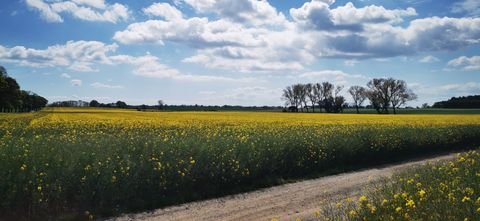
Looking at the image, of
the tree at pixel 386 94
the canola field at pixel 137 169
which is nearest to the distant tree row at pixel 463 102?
the tree at pixel 386 94

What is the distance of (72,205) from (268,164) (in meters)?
6.28

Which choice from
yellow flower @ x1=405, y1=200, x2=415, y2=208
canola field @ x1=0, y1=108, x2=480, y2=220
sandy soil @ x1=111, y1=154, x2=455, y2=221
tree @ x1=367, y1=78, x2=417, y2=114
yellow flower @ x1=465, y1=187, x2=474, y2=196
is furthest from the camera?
tree @ x1=367, y1=78, x2=417, y2=114

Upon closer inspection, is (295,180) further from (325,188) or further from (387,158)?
(387,158)

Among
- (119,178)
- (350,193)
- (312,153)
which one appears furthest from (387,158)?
(119,178)

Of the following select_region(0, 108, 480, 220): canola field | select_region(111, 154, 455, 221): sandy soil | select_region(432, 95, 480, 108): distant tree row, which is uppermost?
select_region(432, 95, 480, 108): distant tree row

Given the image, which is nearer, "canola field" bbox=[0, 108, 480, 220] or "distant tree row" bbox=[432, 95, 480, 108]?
"canola field" bbox=[0, 108, 480, 220]

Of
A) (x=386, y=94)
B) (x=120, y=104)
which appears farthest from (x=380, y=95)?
(x=120, y=104)

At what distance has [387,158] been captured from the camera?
773 inches

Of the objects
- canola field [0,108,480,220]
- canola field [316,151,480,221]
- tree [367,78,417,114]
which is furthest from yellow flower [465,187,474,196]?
tree [367,78,417,114]

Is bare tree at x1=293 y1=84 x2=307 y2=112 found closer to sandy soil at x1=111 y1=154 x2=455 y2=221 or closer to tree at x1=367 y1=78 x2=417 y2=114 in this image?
tree at x1=367 y1=78 x2=417 y2=114

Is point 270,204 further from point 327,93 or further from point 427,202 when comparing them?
point 327,93

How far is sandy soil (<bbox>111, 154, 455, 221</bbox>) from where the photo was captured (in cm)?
927

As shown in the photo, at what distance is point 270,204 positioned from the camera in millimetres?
10336

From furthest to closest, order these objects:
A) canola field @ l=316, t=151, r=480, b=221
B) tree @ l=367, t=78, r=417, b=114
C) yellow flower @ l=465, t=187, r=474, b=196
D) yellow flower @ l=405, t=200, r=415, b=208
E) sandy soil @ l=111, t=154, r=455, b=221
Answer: tree @ l=367, t=78, r=417, b=114 → sandy soil @ l=111, t=154, r=455, b=221 → yellow flower @ l=465, t=187, r=474, b=196 → yellow flower @ l=405, t=200, r=415, b=208 → canola field @ l=316, t=151, r=480, b=221
